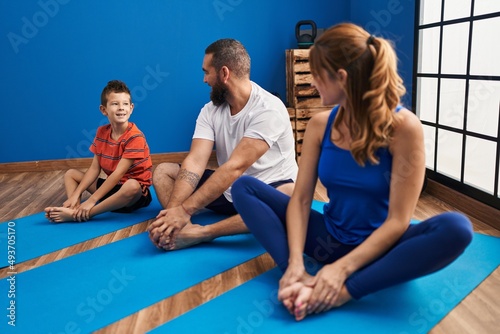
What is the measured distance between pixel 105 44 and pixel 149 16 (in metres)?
0.37

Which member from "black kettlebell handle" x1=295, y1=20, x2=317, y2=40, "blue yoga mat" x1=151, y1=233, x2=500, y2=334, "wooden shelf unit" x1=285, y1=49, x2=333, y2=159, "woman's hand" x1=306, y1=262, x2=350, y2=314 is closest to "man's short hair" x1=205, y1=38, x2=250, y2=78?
"blue yoga mat" x1=151, y1=233, x2=500, y2=334

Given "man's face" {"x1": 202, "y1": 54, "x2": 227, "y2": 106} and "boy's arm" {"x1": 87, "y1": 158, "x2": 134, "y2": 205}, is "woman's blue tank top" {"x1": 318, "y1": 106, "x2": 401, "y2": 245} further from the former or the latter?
"boy's arm" {"x1": 87, "y1": 158, "x2": 134, "y2": 205}

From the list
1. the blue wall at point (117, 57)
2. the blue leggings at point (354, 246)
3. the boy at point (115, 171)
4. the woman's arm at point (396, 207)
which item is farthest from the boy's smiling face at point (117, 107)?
the woman's arm at point (396, 207)

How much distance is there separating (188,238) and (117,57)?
2030 millimetres

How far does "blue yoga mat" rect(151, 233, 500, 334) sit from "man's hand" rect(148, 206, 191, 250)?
401 millimetres

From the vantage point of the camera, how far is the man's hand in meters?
1.86

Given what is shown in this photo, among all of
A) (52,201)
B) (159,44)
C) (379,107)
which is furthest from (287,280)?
(159,44)

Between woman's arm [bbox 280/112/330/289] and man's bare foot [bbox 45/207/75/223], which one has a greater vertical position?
woman's arm [bbox 280/112/330/289]

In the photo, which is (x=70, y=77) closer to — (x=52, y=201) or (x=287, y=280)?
(x=52, y=201)

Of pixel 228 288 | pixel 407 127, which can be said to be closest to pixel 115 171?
pixel 228 288

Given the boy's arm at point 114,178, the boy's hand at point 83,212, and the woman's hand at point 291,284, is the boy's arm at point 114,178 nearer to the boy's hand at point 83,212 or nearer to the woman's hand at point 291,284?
the boy's hand at point 83,212

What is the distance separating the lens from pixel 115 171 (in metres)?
2.38

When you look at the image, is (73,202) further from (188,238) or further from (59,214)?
(188,238)

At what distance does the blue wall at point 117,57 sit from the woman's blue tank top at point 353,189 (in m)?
2.21
